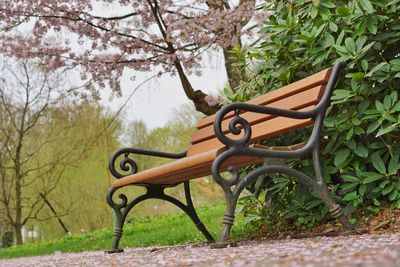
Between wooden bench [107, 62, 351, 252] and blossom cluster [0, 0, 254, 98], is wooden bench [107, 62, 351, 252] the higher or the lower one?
the lower one

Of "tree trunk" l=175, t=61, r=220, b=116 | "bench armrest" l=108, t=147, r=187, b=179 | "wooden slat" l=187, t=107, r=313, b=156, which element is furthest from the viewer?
"tree trunk" l=175, t=61, r=220, b=116

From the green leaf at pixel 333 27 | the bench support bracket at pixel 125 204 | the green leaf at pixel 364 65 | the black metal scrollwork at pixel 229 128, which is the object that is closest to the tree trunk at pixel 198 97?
the bench support bracket at pixel 125 204

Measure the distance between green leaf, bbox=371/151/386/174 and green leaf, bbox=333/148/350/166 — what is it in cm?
16

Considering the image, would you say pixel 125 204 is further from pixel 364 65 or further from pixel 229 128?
pixel 364 65

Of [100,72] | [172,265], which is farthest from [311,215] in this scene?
[100,72]

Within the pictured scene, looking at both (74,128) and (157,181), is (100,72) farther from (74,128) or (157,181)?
(74,128)

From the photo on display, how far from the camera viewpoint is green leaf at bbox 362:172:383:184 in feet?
11.6

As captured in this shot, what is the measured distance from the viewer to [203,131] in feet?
15.4

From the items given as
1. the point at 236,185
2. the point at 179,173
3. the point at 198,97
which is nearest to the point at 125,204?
the point at 179,173

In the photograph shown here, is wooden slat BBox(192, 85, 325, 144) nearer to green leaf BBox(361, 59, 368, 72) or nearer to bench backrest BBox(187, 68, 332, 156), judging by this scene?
bench backrest BBox(187, 68, 332, 156)

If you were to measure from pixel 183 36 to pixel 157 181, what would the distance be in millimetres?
3982

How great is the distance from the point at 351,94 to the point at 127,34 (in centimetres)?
501

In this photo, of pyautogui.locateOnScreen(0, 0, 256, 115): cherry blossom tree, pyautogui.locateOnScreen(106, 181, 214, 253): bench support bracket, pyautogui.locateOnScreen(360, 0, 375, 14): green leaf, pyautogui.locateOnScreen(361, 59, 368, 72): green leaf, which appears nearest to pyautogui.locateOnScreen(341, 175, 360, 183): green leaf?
pyautogui.locateOnScreen(361, 59, 368, 72): green leaf

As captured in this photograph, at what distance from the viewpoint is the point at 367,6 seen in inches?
140
